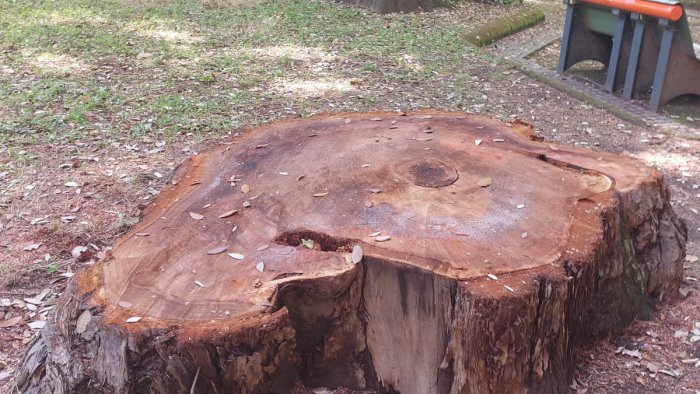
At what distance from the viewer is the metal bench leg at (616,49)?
613 cm

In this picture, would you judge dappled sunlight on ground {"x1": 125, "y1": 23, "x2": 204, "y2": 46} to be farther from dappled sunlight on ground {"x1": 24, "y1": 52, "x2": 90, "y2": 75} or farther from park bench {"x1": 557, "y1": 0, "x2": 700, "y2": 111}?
park bench {"x1": 557, "y1": 0, "x2": 700, "y2": 111}

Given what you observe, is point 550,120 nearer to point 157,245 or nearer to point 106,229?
point 106,229

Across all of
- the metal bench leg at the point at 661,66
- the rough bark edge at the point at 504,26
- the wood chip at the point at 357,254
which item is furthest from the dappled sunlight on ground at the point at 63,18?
the wood chip at the point at 357,254

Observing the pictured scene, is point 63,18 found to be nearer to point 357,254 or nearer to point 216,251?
point 216,251

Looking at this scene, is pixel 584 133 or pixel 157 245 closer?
pixel 157 245

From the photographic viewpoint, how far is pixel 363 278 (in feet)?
7.35

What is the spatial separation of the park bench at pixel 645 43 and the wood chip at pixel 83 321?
5.36 metres

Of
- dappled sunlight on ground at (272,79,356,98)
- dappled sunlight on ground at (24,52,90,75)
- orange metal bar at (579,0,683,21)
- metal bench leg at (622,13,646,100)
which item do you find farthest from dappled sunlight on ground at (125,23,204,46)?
metal bench leg at (622,13,646,100)

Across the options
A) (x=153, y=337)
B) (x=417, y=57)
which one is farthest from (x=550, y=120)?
(x=153, y=337)

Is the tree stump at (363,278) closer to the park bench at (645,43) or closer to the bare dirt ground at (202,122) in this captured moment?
the bare dirt ground at (202,122)

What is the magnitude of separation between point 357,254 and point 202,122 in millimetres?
3422

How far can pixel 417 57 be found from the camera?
289 inches

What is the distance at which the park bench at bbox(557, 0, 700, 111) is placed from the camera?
5652mm

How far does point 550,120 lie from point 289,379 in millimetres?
4247
